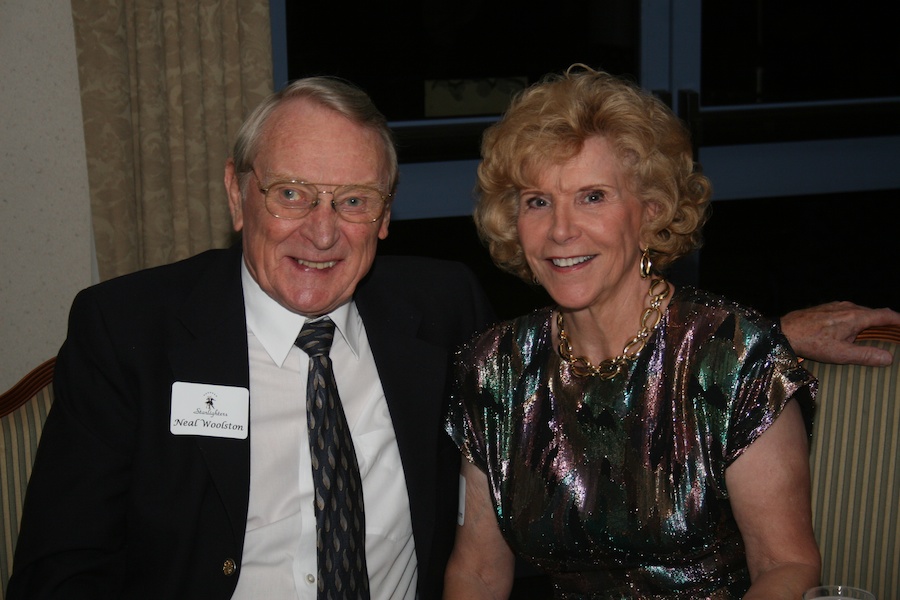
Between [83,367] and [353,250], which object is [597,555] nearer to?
[353,250]

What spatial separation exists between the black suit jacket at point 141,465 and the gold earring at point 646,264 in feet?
2.12

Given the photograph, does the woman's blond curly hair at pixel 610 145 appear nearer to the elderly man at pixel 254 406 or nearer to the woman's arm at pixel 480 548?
the elderly man at pixel 254 406

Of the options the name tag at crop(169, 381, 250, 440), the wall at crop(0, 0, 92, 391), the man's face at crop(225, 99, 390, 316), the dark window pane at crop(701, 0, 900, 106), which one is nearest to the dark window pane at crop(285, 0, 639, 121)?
the dark window pane at crop(701, 0, 900, 106)

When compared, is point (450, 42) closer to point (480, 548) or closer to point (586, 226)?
point (586, 226)

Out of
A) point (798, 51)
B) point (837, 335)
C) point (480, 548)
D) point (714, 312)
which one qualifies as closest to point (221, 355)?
point (480, 548)

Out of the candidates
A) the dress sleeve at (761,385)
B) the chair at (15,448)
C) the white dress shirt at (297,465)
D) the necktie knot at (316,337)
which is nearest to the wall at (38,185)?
the chair at (15,448)

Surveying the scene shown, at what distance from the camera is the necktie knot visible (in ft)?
7.32

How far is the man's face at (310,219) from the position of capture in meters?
2.22

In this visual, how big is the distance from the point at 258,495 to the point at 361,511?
220 mm

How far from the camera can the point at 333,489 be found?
6.95 feet

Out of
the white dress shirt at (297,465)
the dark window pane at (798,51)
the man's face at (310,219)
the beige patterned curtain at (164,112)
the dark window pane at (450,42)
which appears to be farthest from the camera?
the dark window pane at (798,51)

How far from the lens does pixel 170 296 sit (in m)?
2.24

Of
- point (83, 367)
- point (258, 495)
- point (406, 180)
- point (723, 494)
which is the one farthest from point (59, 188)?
point (723, 494)

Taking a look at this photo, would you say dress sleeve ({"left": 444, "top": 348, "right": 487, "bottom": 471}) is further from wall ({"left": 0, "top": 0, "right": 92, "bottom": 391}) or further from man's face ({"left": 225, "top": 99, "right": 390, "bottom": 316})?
wall ({"left": 0, "top": 0, "right": 92, "bottom": 391})
